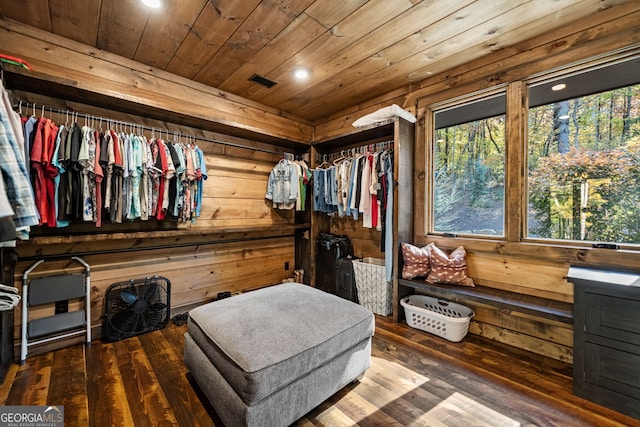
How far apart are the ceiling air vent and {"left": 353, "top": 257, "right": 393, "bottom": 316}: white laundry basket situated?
219 cm

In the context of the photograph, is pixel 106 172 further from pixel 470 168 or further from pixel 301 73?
pixel 470 168

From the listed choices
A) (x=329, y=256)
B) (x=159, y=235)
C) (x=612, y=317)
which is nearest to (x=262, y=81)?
(x=159, y=235)

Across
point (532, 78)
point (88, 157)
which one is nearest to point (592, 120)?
point (532, 78)

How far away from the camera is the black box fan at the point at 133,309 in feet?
7.63

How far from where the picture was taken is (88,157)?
A: 2023 mm

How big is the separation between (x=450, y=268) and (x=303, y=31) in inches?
92.1

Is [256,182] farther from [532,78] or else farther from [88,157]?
[532,78]

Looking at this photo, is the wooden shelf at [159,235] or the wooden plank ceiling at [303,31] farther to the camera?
the wooden shelf at [159,235]

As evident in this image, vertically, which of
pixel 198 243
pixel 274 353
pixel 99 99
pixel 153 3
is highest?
pixel 153 3

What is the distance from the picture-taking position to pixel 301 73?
2.69 meters

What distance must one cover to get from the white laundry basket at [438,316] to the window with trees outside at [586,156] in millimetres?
918

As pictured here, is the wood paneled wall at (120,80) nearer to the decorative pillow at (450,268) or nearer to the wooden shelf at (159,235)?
the wooden shelf at (159,235)

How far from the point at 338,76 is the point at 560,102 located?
191 cm

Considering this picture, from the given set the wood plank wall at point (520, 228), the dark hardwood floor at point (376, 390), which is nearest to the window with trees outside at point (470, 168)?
the wood plank wall at point (520, 228)
